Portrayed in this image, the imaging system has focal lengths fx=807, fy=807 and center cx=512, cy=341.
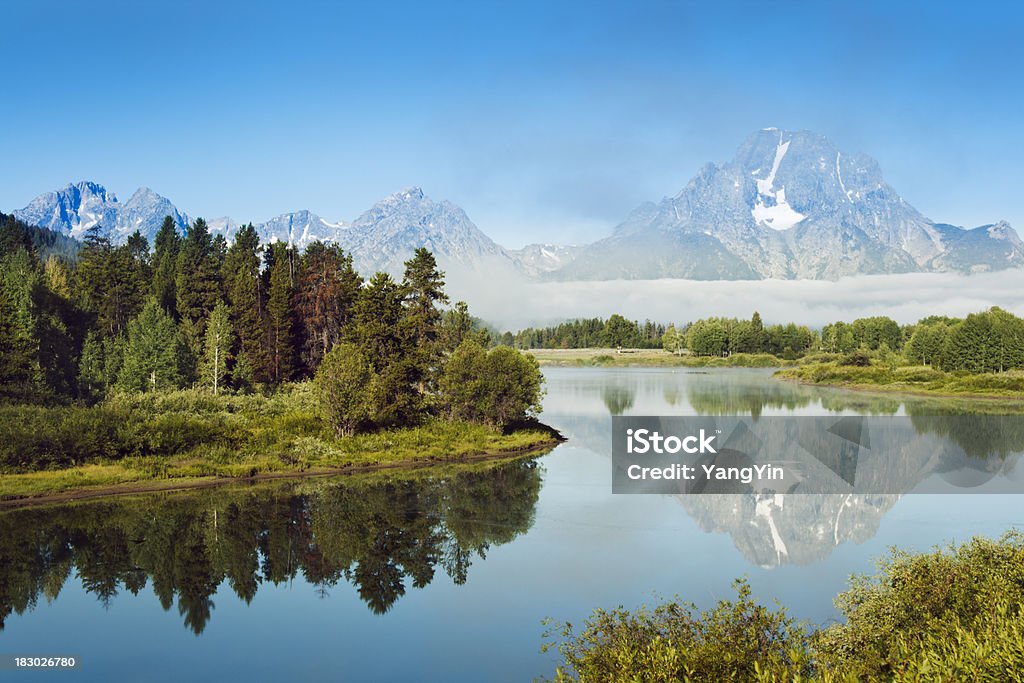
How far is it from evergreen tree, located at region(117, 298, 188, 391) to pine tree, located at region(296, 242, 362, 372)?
1650 centimetres

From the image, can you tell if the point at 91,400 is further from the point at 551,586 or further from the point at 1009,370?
the point at 1009,370

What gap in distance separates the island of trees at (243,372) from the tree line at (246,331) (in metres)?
0.18

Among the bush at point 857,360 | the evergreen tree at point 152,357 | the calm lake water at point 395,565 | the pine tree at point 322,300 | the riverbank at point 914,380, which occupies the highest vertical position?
the pine tree at point 322,300

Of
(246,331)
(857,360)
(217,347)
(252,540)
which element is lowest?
(252,540)

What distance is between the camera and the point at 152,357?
72.2 metres

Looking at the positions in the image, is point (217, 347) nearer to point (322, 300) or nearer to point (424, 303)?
point (322, 300)

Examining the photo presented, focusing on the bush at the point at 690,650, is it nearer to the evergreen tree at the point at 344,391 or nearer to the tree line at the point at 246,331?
the evergreen tree at the point at 344,391

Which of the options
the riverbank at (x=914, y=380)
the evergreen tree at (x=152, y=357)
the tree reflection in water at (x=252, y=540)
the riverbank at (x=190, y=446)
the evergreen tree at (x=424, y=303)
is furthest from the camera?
the riverbank at (x=914, y=380)

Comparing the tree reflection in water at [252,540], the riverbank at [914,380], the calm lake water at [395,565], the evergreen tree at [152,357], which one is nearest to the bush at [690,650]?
the calm lake water at [395,565]

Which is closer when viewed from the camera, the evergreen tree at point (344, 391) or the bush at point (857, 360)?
the evergreen tree at point (344, 391)

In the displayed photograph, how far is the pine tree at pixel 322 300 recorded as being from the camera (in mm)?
86625

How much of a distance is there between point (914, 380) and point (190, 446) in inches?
4820

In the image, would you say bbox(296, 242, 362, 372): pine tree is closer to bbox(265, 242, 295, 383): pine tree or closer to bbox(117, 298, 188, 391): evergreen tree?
bbox(265, 242, 295, 383): pine tree

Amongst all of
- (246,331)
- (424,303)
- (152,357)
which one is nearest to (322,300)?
(246,331)
